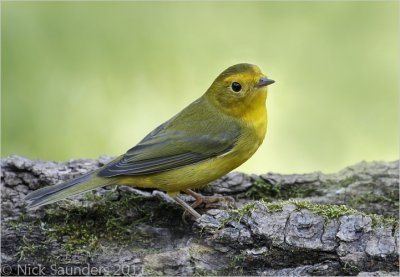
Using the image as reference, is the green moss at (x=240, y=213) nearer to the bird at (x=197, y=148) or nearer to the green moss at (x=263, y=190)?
the bird at (x=197, y=148)

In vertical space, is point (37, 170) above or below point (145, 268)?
above

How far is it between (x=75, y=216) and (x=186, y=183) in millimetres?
947

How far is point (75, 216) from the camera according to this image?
5453 millimetres

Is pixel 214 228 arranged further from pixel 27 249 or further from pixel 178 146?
pixel 27 249

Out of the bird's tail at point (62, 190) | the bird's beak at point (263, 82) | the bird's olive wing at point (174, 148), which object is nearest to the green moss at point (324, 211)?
the bird's olive wing at point (174, 148)

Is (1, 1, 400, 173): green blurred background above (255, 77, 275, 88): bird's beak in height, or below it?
above

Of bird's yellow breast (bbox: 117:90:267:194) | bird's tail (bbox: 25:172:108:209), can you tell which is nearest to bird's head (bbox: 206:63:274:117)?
bird's yellow breast (bbox: 117:90:267:194)

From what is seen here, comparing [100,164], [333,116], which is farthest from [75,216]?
[333,116]

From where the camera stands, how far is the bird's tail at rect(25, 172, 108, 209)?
5.23m

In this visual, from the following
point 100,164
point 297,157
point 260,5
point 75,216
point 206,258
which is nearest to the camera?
point 206,258

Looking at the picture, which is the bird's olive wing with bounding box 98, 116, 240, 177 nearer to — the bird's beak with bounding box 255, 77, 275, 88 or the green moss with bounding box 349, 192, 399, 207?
the bird's beak with bounding box 255, 77, 275, 88

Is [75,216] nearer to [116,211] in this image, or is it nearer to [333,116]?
[116,211]

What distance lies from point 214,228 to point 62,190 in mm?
1295

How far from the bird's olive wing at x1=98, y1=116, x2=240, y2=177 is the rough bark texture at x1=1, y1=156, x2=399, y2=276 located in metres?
0.26
